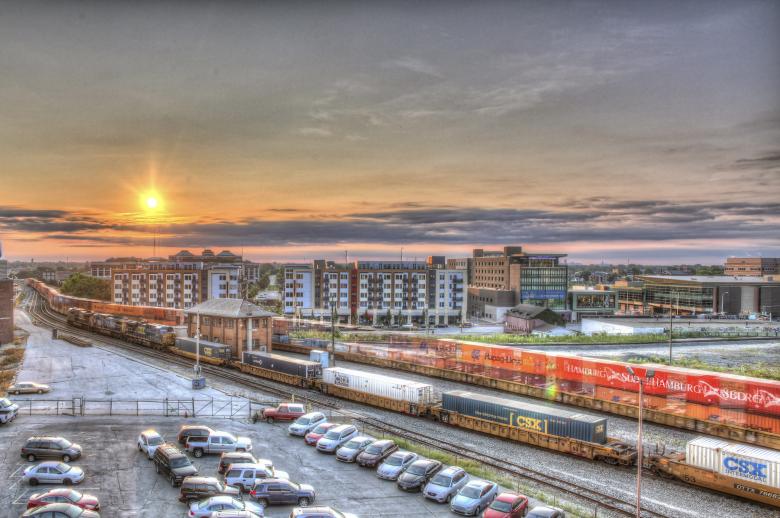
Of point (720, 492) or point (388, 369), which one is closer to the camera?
point (720, 492)

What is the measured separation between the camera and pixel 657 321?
95812 millimetres

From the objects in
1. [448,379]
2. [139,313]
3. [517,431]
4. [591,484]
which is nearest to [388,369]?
[448,379]

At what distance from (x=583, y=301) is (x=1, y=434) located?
11914 centimetres

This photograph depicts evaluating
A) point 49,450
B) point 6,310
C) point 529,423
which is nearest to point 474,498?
point 529,423

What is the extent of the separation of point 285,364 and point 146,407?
12.9 m

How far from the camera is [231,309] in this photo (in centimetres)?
6088

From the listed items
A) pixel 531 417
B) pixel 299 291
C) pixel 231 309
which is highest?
pixel 231 309

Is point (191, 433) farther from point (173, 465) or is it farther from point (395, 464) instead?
point (395, 464)

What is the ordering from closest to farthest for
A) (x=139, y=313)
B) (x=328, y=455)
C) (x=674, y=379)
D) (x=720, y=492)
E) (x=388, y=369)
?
1. (x=720, y=492)
2. (x=328, y=455)
3. (x=674, y=379)
4. (x=388, y=369)
5. (x=139, y=313)

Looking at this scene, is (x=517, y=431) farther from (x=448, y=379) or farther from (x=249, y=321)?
(x=249, y=321)

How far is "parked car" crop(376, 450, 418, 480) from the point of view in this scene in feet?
91.1

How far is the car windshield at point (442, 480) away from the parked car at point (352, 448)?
5716 millimetres

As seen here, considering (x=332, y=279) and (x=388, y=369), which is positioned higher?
(x=332, y=279)

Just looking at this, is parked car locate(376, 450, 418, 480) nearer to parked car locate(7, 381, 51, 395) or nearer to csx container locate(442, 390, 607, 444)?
csx container locate(442, 390, 607, 444)
